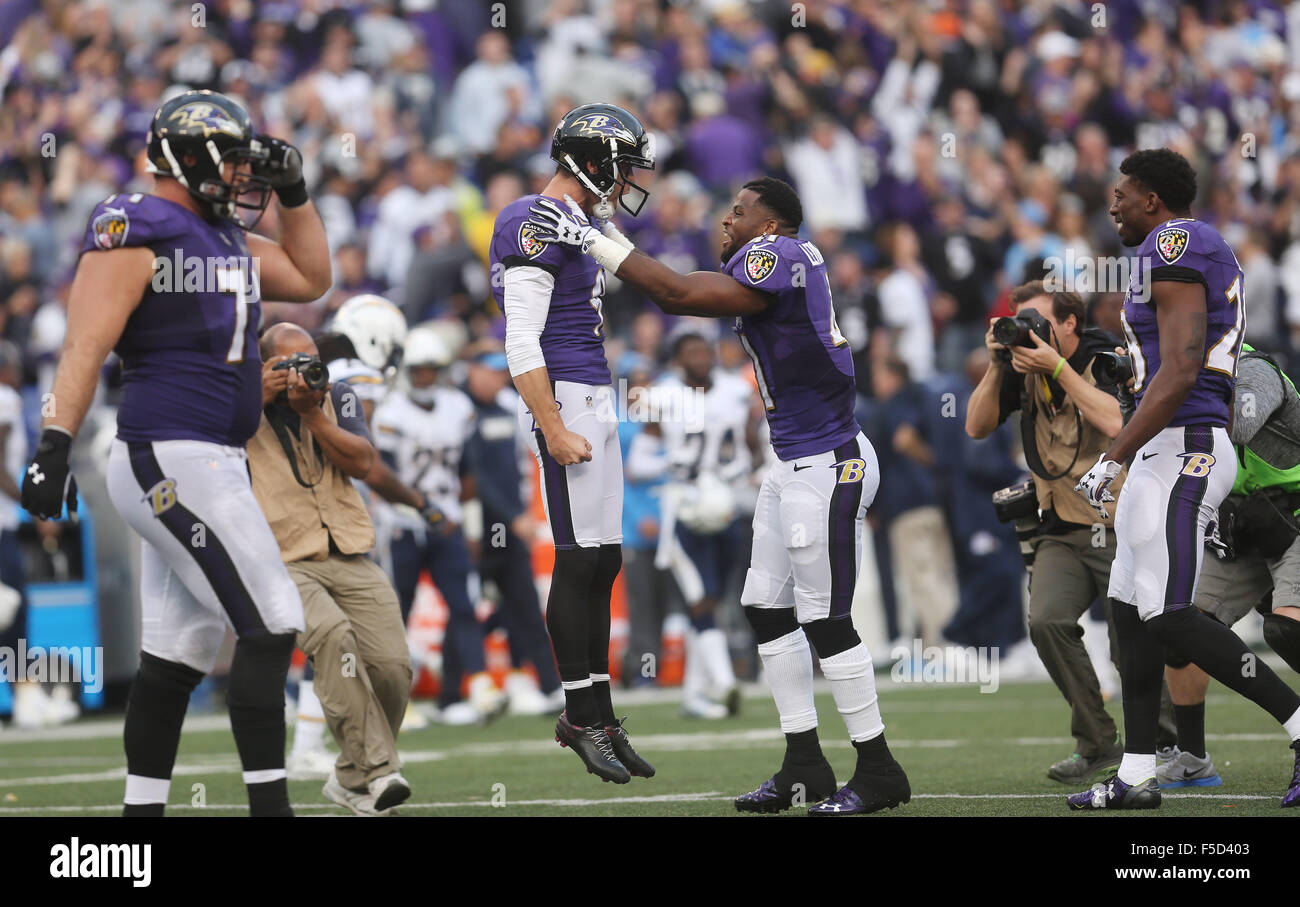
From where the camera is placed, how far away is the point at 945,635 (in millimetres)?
13789

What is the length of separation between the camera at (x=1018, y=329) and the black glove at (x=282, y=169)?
2935 mm

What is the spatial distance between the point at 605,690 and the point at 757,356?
1475 millimetres

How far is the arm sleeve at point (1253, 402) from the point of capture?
693 centimetres

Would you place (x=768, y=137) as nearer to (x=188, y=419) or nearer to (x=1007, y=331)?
(x=1007, y=331)

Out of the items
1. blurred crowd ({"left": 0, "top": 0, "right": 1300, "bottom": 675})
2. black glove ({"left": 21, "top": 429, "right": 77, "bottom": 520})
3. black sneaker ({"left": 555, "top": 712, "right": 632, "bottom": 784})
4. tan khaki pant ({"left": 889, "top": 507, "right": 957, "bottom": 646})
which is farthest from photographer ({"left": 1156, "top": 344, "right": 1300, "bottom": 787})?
tan khaki pant ({"left": 889, "top": 507, "right": 957, "bottom": 646})

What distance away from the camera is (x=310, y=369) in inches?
275

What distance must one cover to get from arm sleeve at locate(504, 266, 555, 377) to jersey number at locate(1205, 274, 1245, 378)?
2507 mm

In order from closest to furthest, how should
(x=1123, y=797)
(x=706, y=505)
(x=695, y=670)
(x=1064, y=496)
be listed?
(x=1123, y=797), (x=1064, y=496), (x=695, y=670), (x=706, y=505)

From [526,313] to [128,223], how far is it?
5.52ft

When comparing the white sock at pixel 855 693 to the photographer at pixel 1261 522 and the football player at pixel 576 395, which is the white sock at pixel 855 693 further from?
the photographer at pixel 1261 522

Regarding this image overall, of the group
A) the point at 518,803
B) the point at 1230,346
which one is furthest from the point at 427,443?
the point at 1230,346
